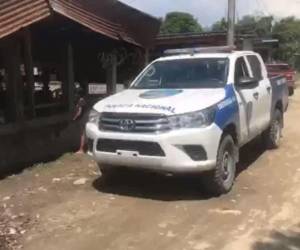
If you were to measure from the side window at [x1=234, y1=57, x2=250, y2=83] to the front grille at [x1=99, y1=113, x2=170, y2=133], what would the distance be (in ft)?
5.98

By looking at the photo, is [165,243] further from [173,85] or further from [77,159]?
[77,159]

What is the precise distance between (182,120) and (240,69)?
86.7 inches

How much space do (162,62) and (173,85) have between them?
2.59 feet

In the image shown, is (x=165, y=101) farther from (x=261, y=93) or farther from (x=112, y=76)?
(x=112, y=76)

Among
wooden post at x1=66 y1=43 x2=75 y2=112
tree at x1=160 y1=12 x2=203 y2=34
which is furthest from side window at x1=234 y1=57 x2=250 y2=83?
tree at x1=160 y1=12 x2=203 y2=34

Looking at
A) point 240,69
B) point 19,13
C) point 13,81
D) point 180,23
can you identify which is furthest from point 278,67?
point 180,23

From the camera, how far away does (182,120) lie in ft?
23.2

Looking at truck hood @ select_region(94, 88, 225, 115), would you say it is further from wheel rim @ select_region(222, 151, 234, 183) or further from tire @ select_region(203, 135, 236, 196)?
wheel rim @ select_region(222, 151, 234, 183)

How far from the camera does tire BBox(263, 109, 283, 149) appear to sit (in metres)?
10.8

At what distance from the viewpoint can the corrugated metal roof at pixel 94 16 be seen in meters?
8.60

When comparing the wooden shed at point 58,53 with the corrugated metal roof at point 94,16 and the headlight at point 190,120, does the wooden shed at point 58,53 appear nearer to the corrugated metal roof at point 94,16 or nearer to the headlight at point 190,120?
the corrugated metal roof at point 94,16

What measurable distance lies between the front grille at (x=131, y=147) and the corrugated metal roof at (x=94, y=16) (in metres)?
2.36

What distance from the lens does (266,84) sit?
32.6 ft

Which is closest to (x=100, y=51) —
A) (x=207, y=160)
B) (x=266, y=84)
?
(x=266, y=84)
